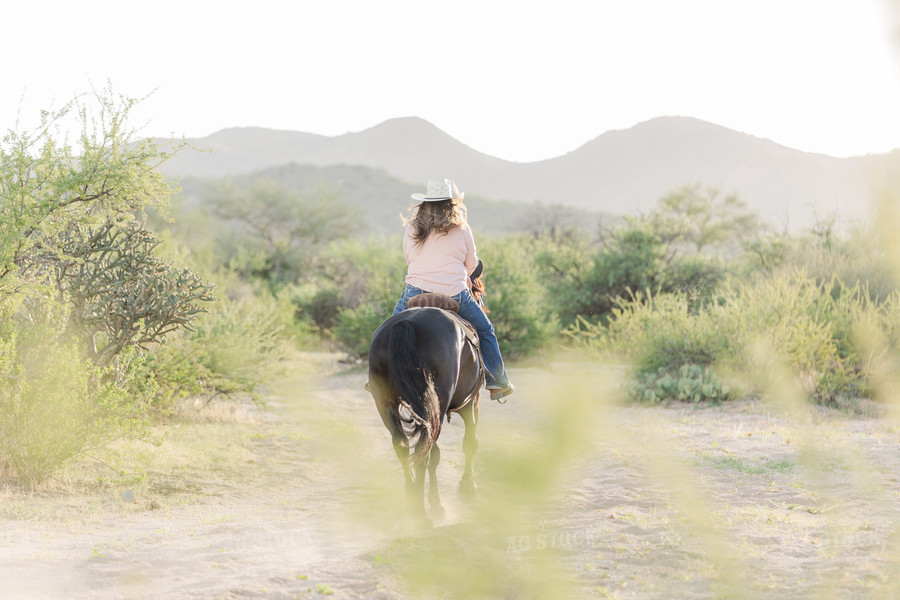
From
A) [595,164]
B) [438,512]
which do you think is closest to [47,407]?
[438,512]

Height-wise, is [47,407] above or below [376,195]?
below

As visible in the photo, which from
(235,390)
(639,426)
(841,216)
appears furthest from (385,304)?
(841,216)

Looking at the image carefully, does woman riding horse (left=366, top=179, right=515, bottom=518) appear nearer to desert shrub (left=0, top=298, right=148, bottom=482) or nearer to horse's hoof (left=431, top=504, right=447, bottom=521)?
horse's hoof (left=431, top=504, right=447, bottom=521)

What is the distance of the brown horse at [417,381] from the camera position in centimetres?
541

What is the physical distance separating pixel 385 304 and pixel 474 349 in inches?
366

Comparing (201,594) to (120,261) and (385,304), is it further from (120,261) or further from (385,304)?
(385,304)

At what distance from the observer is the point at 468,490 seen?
640cm

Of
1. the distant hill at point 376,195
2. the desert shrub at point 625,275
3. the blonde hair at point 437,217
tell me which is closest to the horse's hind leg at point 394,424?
the blonde hair at point 437,217

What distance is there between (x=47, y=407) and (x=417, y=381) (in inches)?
130

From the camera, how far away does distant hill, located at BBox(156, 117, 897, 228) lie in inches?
3733

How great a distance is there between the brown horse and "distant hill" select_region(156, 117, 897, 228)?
7195 centimetres

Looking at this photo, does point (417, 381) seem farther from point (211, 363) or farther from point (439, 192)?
point (211, 363)

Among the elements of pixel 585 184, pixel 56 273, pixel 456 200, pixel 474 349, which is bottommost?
pixel 474 349

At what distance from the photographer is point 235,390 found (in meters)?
10.0
